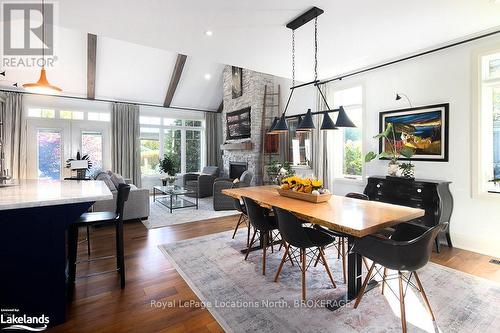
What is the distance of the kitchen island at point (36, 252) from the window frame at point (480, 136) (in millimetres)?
4232

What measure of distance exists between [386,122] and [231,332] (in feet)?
12.5

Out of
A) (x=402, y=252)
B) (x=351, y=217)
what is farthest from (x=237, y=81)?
(x=402, y=252)

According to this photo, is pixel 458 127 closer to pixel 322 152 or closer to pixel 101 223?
pixel 322 152

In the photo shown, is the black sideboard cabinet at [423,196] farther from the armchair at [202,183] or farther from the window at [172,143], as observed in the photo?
the window at [172,143]

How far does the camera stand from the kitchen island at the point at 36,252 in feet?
5.83

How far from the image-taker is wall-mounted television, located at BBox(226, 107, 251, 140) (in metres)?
6.94

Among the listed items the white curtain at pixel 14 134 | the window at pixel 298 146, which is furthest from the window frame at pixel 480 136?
the white curtain at pixel 14 134

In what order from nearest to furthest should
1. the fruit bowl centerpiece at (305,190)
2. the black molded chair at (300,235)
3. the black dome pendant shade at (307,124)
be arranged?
the black molded chair at (300,235) → the fruit bowl centerpiece at (305,190) → the black dome pendant shade at (307,124)

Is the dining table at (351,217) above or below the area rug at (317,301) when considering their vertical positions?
above

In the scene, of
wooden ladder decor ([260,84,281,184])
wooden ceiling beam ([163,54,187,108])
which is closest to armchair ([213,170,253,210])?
wooden ladder decor ([260,84,281,184])

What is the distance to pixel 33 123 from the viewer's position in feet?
21.0

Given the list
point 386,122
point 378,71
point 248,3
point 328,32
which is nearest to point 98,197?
point 248,3

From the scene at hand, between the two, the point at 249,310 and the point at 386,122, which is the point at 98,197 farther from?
the point at 386,122

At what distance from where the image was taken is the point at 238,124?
288 inches
